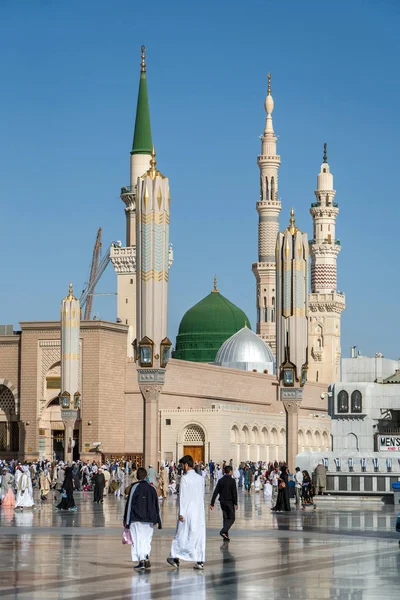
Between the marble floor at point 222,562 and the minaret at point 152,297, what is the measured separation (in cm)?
901

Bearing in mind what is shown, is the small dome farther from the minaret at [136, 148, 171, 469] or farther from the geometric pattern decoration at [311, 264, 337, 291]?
the minaret at [136, 148, 171, 469]

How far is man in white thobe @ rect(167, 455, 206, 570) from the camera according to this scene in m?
12.0

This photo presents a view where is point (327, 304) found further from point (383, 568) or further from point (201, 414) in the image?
point (383, 568)

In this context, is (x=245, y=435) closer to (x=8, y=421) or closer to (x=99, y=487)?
(x=8, y=421)

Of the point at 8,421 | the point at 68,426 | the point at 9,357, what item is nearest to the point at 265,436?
the point at 8,421

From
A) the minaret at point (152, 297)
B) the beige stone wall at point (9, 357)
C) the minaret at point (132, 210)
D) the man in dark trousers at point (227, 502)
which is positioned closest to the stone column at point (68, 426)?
the beige stone wall at point (9, 357)

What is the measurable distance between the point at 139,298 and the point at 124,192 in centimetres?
3730

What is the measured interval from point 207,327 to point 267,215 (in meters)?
11.1

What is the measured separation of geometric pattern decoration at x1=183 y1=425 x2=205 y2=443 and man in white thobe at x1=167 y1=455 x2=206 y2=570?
4656cm

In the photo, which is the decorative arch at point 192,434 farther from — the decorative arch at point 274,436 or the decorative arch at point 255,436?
the decorative arch at point 274,436

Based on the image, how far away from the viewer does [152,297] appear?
29.8 meters

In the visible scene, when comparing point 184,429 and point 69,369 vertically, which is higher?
point 69,369

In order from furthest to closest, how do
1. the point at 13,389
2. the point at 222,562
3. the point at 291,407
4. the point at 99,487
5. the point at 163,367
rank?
the point at 13,389, the point at 291,407, the point at 163,367, the point at 99,487, the point at 222,562

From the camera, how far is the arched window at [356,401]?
32875 millimetres
